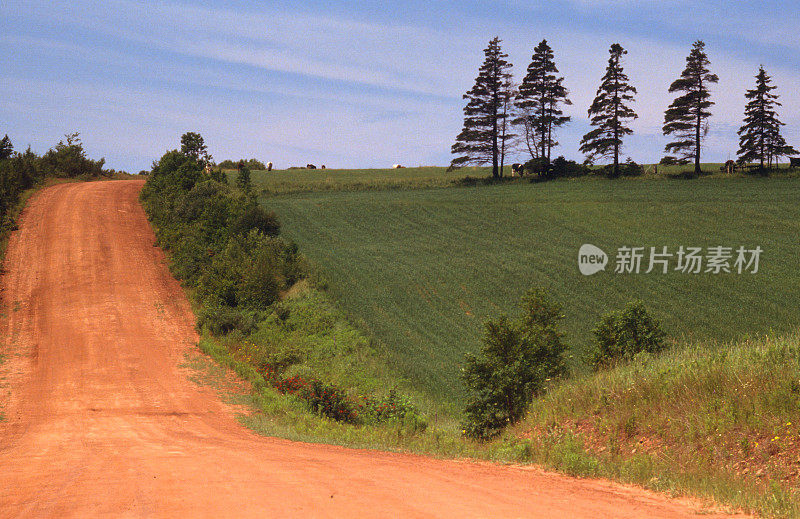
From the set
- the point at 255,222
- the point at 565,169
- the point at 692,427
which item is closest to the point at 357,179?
the point at 565,169

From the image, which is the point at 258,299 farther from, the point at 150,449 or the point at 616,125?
the point at 616,125

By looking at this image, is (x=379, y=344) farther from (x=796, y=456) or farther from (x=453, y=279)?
(x=796, y=456)

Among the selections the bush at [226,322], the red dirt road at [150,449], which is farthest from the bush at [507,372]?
the bush at [226,322]

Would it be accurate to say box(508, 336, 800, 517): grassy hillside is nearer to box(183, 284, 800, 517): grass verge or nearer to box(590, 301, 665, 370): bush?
box(183, 284, 800, 517): grass verge

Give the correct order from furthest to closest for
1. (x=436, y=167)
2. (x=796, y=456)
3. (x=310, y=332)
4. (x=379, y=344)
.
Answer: (x=436, y=167) → (x=310, y=332) → (x=379, y=344) → (x=796, y=456)

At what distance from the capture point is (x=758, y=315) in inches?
989

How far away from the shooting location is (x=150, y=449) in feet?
39.1

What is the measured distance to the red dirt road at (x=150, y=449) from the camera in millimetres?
7387

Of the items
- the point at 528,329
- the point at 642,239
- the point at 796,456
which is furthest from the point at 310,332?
the point at 642,239

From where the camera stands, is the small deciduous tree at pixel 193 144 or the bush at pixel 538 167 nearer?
the small deciduous tree at pixel 193 144

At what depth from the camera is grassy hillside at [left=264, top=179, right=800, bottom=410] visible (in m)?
24.7

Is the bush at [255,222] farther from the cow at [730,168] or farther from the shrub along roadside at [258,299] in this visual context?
the cow at [730,168]

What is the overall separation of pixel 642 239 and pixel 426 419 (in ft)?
87.9

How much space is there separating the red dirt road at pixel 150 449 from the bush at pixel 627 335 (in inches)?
315
